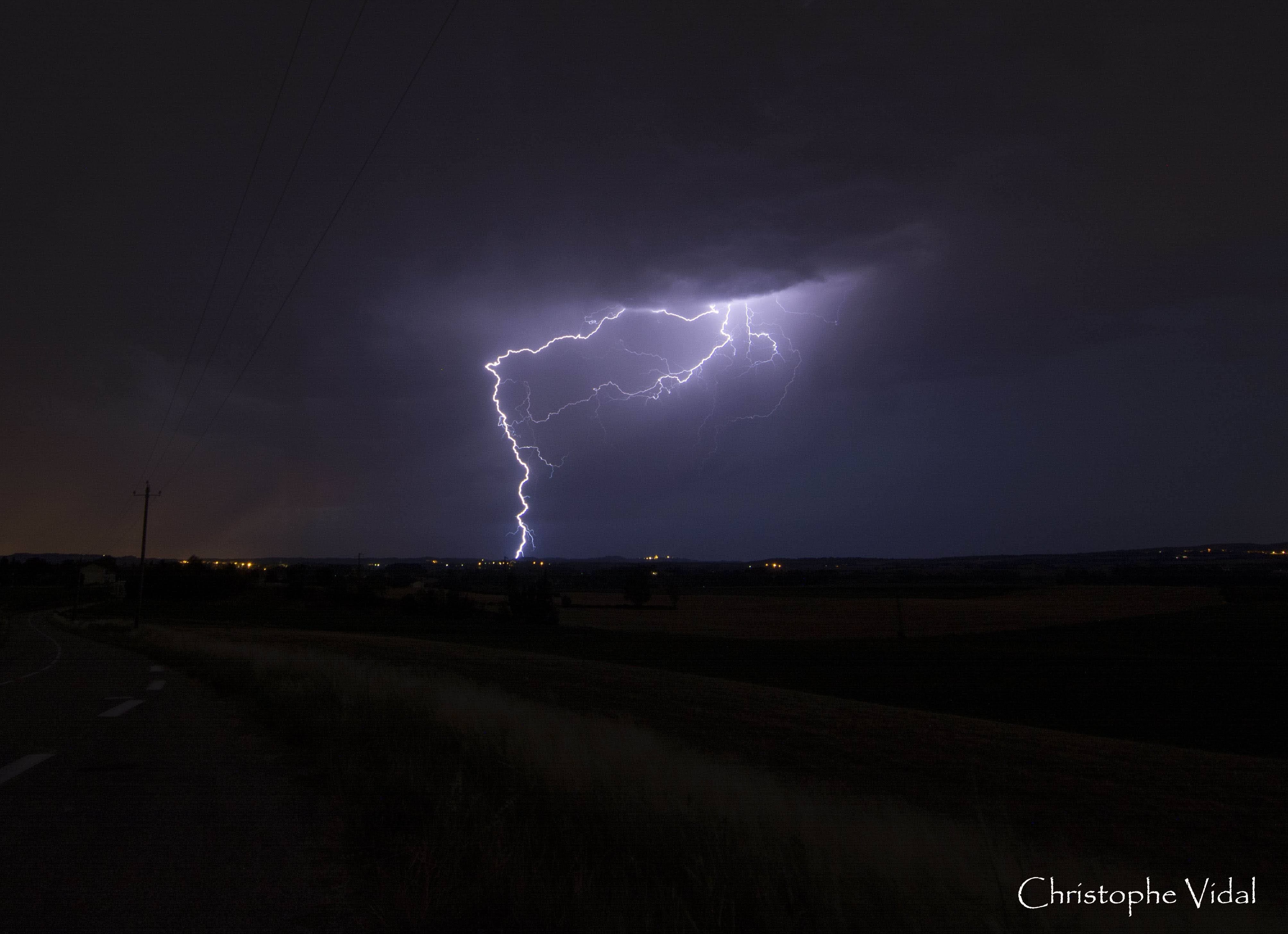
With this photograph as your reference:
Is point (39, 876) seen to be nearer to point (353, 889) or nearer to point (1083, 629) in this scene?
point (353, 889)

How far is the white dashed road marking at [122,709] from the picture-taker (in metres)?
11.1

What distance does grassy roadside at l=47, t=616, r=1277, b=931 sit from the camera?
3.57 metres

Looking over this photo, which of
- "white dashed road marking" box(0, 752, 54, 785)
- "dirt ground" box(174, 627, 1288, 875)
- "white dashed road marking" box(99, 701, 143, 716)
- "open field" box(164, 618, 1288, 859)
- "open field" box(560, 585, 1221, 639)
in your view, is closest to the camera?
"dirt ground" box(174, 627, 1288, 875)

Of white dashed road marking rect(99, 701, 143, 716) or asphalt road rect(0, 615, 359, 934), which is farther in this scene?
white dashed road marking rect(99, 701, 143, 716)

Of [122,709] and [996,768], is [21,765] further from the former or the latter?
[996,768]

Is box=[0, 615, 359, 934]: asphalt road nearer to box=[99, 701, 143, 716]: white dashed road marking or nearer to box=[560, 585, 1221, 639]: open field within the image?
box=[99, 701, 143, 716]: white dashed road marking

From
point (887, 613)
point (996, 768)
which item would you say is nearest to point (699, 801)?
point (996, 768)

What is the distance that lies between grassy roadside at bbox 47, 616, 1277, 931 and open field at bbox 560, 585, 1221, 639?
3942 cm

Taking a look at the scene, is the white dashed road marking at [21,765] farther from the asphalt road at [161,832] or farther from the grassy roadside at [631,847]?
the grassy roadside at [631,847]

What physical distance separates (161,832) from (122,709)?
26.3ft

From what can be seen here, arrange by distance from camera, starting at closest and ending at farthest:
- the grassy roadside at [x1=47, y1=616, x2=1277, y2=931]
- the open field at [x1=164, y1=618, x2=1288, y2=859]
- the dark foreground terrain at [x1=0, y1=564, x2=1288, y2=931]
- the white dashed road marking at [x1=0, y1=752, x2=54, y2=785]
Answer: the grassy roadside at [x1=47, y1=616, x2=1277, y2=931] → the dark foreground terrain at [x1=0, y1=564, x2=1288, y2=931] → the white dashed road marking at [x1=0, y1=752, x2=54, y2=785] → the open field at [x1=164, y1=618, x2=1288, y2=859]

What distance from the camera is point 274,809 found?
5.65 m

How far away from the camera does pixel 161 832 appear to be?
516 centimetres

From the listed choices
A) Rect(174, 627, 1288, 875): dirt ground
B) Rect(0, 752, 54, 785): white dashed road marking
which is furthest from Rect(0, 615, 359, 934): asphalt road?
Rect(174, 627, 1288, 875): dirt ground
